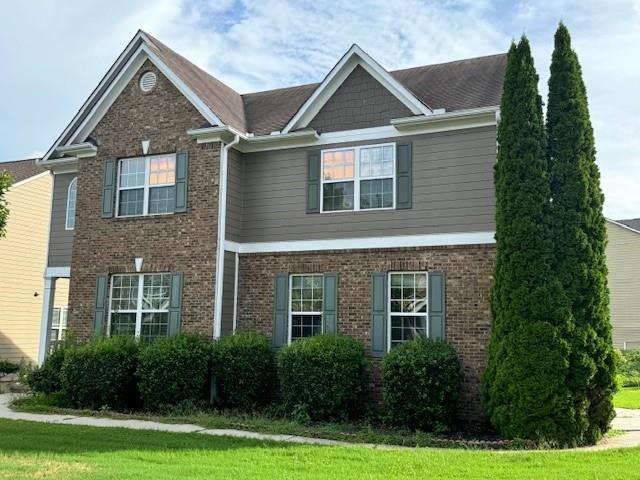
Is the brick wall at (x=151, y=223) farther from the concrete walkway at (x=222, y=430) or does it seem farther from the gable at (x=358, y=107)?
the concrete walkway at (x=222, y=430)

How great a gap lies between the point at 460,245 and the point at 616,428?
15.2ft

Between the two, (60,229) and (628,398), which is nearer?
(60,229)

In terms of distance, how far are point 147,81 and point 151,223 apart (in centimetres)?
357

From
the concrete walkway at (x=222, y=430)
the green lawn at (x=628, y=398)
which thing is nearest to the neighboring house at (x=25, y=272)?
the concrete walkway at (x=222, y=430)

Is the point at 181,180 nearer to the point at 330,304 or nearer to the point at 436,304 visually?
the point at 330,304

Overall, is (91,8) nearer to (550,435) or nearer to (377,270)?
(377,270)

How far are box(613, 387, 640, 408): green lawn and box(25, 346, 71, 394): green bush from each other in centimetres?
1389

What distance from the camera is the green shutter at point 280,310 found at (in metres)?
15.0

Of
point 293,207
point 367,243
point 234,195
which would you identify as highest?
point 234,195

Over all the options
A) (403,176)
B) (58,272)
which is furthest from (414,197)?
(58,272)

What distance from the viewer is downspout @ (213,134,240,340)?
48.7 feet

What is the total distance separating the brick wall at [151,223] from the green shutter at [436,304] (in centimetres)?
482

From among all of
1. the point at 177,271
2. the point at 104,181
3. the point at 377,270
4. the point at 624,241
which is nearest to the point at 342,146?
the point at 377,270

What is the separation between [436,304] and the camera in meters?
13.6
